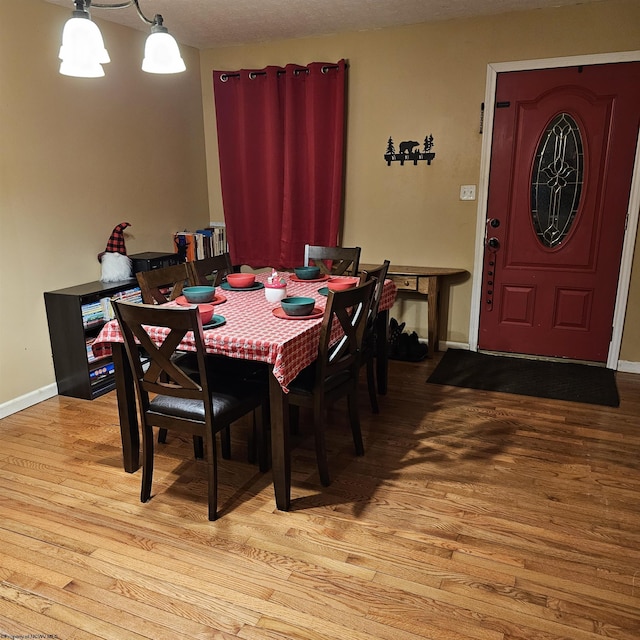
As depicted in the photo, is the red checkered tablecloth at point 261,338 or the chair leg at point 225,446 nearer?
the red checkered tablecloth at point 261,338

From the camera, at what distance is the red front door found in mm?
3652

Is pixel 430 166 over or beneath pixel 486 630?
over

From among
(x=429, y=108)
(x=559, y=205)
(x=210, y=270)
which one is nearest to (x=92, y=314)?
(x=210, y=270)

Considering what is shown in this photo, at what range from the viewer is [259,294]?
9.82 feet

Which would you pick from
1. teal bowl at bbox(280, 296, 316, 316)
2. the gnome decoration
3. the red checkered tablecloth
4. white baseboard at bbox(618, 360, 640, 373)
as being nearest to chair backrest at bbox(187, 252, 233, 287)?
the red checkered tablecloth

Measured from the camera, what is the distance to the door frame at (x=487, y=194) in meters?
3.60

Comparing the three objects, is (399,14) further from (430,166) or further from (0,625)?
(0,625)

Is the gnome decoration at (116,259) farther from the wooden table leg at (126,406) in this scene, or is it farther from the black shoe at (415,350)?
the black shoe at (415,350)

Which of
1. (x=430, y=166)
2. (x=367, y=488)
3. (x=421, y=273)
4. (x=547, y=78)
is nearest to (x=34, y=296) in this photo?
(x=367, y=488)

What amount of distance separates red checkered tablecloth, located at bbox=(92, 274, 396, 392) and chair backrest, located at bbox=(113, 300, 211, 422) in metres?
0.11

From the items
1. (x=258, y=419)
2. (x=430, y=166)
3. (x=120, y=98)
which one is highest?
(x=120, y=98)

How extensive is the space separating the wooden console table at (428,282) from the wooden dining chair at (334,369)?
1529 millimetres

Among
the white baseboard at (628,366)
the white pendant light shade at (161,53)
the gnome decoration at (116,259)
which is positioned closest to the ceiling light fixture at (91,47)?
the white pendant light shade at (161,53)

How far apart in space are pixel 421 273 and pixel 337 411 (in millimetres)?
1322
